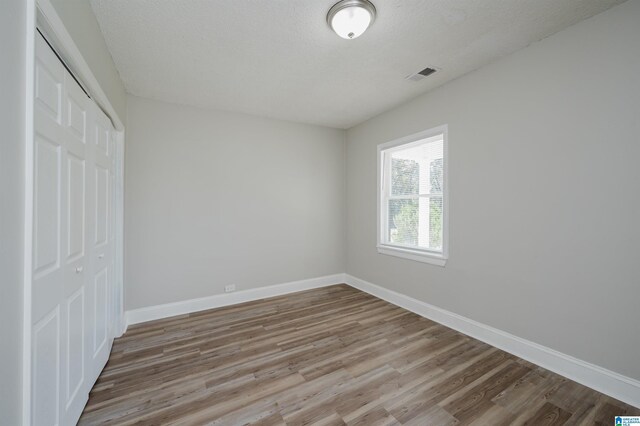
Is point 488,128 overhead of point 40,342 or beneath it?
overhead

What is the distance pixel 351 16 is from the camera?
181 centimetres

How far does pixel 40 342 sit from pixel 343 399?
1744 millimetres

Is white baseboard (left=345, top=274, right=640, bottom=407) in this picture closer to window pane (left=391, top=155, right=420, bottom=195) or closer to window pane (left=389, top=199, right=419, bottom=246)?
window pane (left=389, top=199, right=419, bottom=246)

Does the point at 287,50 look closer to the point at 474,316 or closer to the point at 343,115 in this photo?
the point at 343,115

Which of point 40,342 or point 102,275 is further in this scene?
point 102,275

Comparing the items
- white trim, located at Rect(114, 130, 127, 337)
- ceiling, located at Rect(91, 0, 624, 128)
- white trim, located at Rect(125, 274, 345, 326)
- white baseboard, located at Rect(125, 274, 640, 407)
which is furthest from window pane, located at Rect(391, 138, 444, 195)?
white trim, located at Rect(114, 130, 127, 337)

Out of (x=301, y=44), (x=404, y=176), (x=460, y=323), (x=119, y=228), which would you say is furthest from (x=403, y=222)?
(x=119, y=228)

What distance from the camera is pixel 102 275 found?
6.94ft

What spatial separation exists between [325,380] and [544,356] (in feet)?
6.14

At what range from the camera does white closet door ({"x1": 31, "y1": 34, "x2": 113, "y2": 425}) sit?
1141 millimetres

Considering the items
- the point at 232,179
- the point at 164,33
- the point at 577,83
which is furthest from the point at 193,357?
the point at 577,83

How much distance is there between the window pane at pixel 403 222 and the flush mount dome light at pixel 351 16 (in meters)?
2.22

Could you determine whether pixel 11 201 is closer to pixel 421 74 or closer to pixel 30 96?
pixel 30 96

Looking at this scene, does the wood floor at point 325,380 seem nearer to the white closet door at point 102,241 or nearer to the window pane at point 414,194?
the white closet door at point 102,241
